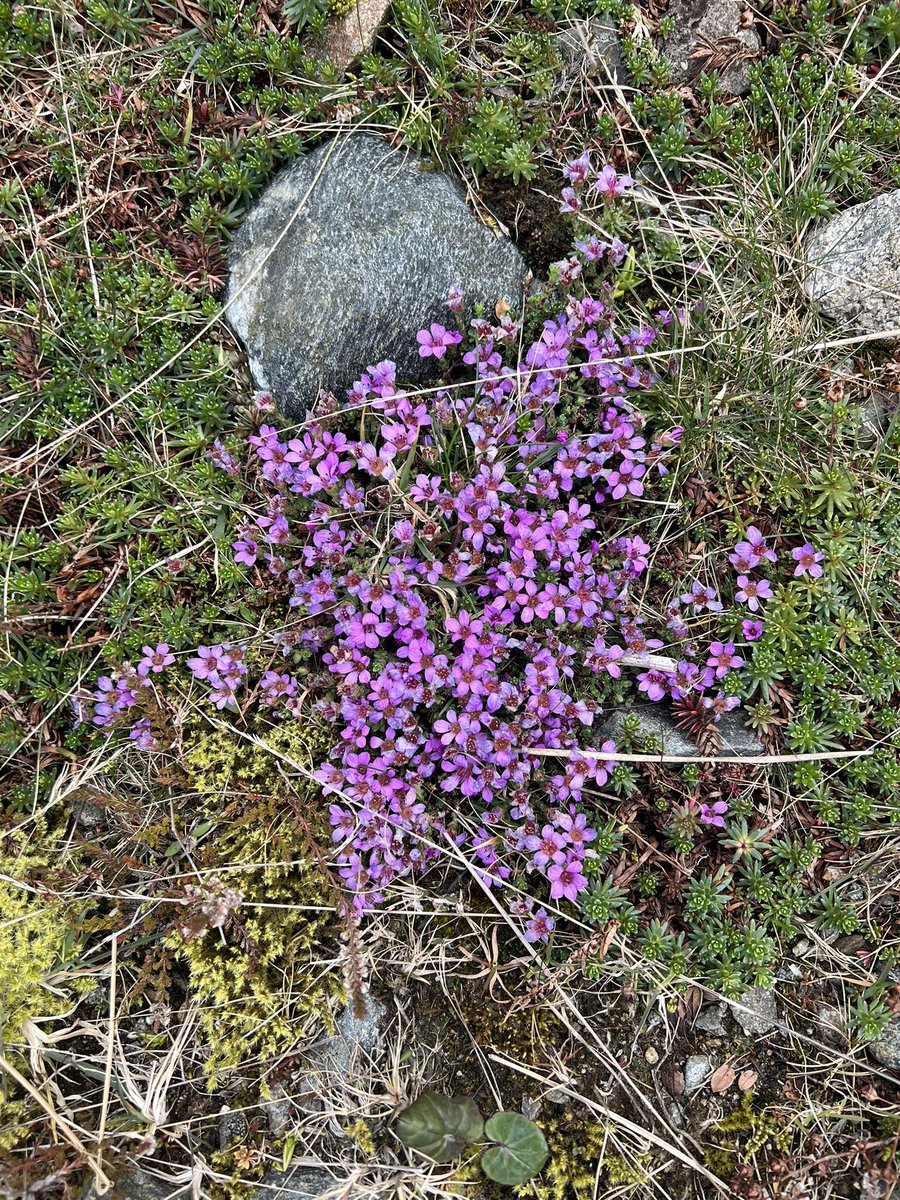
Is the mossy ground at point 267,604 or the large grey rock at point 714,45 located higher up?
the large grey rock at point 714,45

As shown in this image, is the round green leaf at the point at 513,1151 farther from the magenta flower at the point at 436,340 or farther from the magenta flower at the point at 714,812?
the magenta flower at the point at 436,340

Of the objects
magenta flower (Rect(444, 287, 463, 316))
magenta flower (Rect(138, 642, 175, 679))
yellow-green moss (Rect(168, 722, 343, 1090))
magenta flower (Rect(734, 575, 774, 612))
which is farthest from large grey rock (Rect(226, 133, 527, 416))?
magenta flower (Rect(734, 575, 774, 612))

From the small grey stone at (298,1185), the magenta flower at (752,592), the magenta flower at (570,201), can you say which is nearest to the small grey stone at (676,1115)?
the small grey stone at (298,1185)

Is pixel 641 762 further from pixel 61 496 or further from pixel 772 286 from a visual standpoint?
pixel 61 496

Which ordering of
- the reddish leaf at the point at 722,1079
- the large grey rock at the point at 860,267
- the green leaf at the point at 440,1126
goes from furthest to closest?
the large grey rock at the point at 860,267 → the reddish leaf at the point at 722,1079 → the green leaf at the point at 440,1126

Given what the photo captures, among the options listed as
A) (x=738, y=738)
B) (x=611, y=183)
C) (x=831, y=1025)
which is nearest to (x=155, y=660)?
(x=738, y=738)

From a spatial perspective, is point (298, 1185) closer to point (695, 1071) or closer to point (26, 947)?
point (26, 947)
